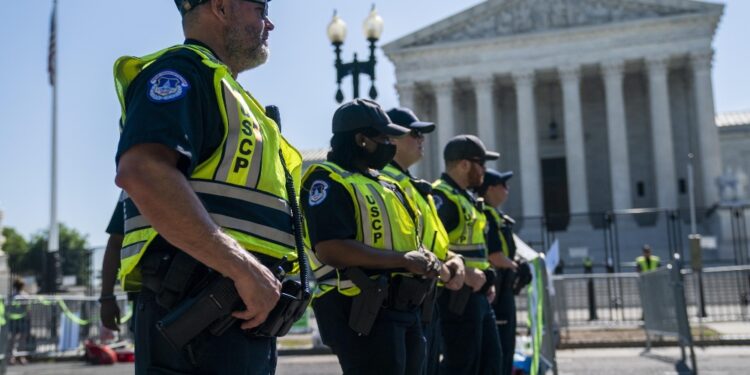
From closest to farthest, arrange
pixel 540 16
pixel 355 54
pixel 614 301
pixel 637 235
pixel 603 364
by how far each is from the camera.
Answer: pixel 603 364, pixel 355 54, pixel 614 301, pixel 637 235, pixel 540 16

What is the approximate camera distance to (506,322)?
269 inches

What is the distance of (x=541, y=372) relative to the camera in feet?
27.0

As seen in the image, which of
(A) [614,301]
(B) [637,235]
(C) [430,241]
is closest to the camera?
(C) [430,241]

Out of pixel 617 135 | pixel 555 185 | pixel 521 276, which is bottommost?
pixel 521 276

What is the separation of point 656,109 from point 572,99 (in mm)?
4696

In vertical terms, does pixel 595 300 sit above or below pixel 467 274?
below

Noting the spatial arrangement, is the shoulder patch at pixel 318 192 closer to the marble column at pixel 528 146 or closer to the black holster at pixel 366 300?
the black holster at pixel 366 300

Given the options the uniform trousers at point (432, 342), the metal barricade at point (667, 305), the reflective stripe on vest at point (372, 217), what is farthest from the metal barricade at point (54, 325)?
the reflective stripe on vest at point (372, 217)

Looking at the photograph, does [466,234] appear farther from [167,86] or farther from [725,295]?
[725,295]

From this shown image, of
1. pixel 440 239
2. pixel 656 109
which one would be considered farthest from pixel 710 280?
pixel 656 109

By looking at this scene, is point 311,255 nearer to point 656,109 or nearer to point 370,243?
point 370,243

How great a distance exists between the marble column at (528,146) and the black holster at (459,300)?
42.7 metres

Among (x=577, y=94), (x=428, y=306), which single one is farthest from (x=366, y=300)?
(x=577, y=94)

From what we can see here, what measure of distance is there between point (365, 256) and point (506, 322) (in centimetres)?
297
